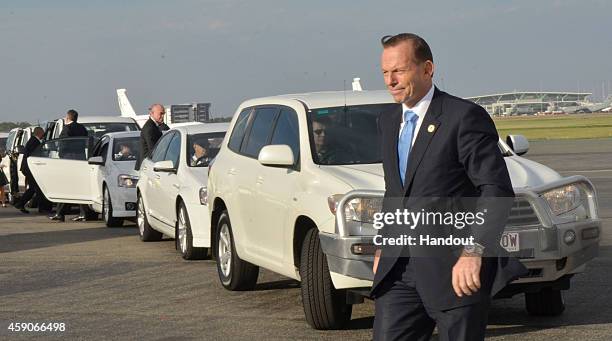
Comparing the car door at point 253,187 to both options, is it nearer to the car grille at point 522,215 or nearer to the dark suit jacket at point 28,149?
the car grille at point 522,215

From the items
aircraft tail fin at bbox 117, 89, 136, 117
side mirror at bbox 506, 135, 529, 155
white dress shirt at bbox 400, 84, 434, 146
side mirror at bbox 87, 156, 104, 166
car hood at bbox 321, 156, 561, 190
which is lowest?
aircraft tail fin at bbox 117, 89, 136, 117

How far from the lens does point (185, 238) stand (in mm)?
13773

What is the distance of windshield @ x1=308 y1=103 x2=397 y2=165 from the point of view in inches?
365

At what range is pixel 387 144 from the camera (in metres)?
4.70

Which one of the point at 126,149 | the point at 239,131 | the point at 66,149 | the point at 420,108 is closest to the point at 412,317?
the point at 420,108

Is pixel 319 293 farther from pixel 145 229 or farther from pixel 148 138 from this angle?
pixel 148 138

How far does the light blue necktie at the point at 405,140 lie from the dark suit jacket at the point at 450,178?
0.21 ft

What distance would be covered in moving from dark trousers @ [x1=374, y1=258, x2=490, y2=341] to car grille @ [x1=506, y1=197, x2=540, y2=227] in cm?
379

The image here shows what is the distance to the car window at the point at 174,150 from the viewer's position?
48.7ft

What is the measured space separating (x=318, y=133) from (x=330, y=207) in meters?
1.22

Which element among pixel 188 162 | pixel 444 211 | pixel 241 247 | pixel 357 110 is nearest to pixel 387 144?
pixel 444 211

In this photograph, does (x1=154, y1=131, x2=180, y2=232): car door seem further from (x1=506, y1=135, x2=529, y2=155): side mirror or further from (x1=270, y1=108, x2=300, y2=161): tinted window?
(x1=506, y1=135, x2=529, y2=155): side mirror

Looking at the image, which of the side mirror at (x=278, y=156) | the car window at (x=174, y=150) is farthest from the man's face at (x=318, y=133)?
the car window at (x=174, y=150)

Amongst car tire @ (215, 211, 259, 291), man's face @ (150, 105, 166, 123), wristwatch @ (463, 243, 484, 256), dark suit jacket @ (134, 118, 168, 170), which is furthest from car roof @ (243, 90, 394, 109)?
man's face @ (150, 105, 166, 123)
